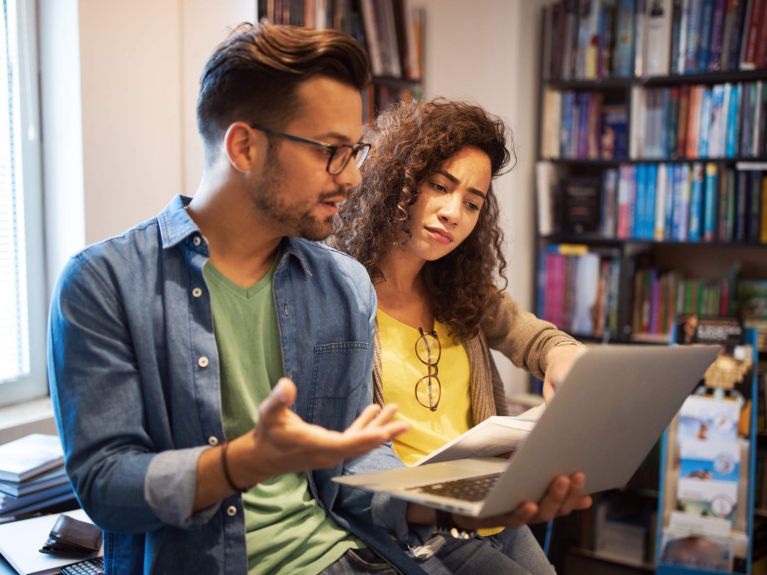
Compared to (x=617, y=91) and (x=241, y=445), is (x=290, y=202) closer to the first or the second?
(x=241, y=445)

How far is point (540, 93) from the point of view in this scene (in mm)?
3398

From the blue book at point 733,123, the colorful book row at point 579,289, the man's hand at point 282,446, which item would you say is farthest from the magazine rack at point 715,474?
the man's hand at point 282,446

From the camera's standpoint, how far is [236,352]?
1.20 metres

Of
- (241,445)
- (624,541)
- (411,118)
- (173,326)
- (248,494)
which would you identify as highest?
(411,118)

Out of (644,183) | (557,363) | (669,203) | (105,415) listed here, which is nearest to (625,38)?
(644,183)

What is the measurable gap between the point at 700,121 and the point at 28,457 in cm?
264

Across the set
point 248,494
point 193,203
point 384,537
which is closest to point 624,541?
point 384,537

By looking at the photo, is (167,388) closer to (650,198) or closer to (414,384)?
(414,384)

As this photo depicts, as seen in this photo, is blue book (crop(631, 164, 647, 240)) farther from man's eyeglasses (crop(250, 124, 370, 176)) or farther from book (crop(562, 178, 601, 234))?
man's eyeglasses (crop(250, 124, 370, 176))

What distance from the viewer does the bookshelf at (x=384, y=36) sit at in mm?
2697

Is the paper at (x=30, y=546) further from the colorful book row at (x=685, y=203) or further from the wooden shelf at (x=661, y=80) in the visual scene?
the wooden shelf at (x=661, y=80)

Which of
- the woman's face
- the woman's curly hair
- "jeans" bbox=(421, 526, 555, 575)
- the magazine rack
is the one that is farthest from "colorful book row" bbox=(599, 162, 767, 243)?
"jeans" bbox=(421, 526, 555, 575)

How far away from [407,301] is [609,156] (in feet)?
6.13

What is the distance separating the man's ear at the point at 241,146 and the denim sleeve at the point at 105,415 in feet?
0.80
